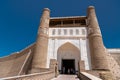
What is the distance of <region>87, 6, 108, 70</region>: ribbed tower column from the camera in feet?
39.5

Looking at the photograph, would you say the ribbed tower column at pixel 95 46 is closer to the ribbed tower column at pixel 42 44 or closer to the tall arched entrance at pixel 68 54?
the tall arched entrance at pixel 68 54

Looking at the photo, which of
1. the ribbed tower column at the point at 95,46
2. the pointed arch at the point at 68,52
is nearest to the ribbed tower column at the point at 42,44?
the pointed arch at the point at 68,52

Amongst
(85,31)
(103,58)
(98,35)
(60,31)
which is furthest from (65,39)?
(103,58)

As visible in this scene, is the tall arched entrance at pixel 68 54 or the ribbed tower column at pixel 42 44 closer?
the ribbed tower column at pixel 42 44

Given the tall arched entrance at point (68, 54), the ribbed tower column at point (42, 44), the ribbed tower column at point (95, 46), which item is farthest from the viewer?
the tall arched entrance at point (68, 54)

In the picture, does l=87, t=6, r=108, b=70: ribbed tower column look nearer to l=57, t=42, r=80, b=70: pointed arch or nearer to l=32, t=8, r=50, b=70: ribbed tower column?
l=57, t=42, r=80, b=70: pointed arch

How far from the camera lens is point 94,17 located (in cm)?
1528

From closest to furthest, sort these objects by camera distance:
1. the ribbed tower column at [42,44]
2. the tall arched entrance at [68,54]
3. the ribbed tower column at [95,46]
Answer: the ribbed tower column at [95,46]
the ribbed tower column at [42,44]
the tall arched entrance at [68,54]

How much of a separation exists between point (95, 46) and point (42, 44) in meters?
6.25

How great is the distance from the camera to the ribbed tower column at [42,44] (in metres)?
12.7

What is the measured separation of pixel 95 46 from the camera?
509 inches

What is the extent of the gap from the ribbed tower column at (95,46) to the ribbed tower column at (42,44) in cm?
552

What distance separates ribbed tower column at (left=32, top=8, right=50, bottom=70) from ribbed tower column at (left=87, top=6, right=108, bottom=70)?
217 inches

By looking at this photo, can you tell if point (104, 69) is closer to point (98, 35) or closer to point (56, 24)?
point (98, 35)
